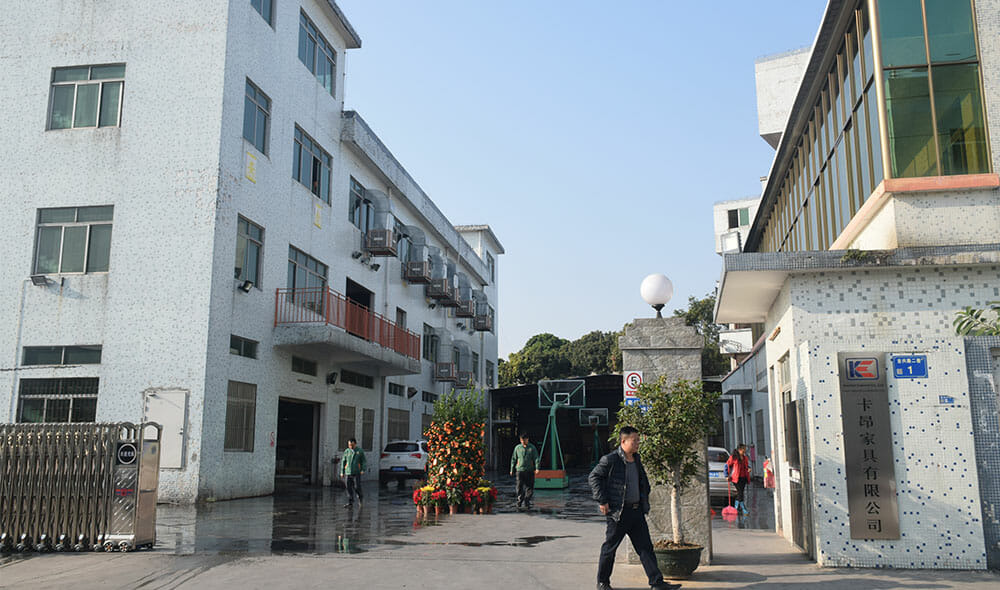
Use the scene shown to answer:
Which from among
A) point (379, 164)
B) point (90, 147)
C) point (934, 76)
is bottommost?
point (934, 76)

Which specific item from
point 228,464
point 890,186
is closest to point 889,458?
point 890,186

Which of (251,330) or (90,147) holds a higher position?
(90,147)

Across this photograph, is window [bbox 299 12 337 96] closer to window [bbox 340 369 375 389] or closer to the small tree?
window [bbox 340 369 375 389]

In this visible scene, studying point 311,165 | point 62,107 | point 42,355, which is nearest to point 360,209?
point 311,165

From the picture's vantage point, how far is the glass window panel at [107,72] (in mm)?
21191

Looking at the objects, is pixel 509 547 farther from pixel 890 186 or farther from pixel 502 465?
pixel 502 465

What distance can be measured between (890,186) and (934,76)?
5.19ft

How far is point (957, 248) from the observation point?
29.5ft

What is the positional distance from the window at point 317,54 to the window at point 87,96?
6.23m

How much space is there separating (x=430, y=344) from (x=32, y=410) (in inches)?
890

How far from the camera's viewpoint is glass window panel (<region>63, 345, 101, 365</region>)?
1989 centimetres

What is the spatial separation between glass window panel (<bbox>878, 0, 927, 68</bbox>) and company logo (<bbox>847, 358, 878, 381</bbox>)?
12.4 feet

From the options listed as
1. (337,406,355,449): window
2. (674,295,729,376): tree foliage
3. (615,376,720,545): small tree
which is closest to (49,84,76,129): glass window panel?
(337,406,355,449): window

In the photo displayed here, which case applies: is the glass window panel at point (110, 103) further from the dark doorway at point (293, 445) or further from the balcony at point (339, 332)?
the dark doorway at point (293, 445)
